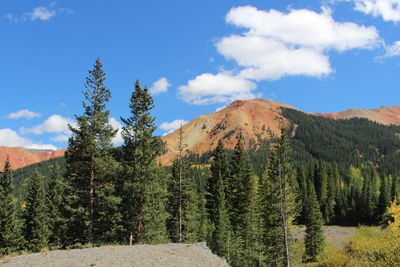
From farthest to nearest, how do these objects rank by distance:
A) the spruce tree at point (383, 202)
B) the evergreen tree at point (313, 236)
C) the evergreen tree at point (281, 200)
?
1. the spruce tree at point (383, 202)
2. the evergreen tree at point (313, 236)
3. the evergreen tree at point (281, 200)

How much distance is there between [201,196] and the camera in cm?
6469

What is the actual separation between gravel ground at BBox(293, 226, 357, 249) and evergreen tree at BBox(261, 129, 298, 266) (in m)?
47.4

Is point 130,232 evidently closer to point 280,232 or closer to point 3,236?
point 280,232

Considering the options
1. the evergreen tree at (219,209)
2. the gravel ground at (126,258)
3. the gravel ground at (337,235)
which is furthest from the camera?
the gravel ground at (337,235)

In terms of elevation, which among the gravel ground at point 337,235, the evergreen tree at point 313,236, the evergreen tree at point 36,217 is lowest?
the gravel ground at point 337,235

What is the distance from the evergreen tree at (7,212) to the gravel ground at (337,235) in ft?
201

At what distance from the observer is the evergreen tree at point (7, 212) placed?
145 ft

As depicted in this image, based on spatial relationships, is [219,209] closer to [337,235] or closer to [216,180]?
[216,180]

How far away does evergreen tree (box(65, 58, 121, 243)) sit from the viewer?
28.1 m

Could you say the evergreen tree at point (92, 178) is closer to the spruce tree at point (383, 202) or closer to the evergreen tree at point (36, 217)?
the evergreen tree at point (36, 217)

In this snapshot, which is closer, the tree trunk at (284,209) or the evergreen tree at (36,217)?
the tree trunk at (284,209)

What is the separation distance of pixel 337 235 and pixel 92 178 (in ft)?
290

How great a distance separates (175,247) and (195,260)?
3.15 m

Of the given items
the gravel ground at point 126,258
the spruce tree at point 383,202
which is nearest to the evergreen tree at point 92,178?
the gravel ground at point 126,258
